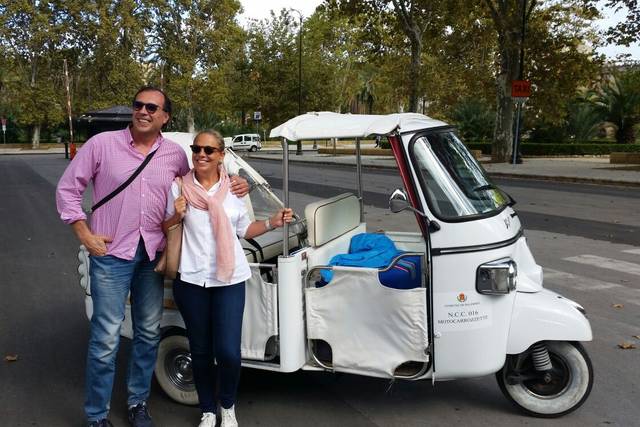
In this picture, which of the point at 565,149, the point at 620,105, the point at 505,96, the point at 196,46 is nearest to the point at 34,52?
the point at 196,46

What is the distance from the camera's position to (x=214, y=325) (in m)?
3.48

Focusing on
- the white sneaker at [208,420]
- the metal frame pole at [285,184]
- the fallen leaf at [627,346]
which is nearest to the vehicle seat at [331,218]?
the metal frame pole at [285,184]

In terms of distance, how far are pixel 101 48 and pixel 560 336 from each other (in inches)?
2346

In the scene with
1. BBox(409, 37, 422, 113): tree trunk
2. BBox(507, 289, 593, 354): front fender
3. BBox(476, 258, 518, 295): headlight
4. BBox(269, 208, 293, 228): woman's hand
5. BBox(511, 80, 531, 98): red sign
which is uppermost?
BBox(409, 37, 422, 113): tree trunk

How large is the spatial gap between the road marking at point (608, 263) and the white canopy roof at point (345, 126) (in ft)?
17.4

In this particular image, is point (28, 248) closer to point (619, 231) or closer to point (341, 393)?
point (341, 393)

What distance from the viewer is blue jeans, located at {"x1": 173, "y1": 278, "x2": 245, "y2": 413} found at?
345cm

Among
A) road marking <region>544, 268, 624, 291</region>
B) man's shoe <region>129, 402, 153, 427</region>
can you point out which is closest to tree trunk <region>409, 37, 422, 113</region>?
road marking <region>544, 268, 624, 291</region>

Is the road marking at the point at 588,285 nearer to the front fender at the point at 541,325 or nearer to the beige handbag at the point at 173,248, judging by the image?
the front fender at the point at 541,325

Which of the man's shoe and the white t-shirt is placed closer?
the white t-shirt

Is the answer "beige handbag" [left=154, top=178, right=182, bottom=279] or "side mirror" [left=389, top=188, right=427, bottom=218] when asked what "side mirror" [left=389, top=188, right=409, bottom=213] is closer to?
"side mirror" [left=389, top=188, right=427, bottom=218]

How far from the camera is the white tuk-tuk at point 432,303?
3531mm

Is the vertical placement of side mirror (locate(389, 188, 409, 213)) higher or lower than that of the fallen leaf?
higher

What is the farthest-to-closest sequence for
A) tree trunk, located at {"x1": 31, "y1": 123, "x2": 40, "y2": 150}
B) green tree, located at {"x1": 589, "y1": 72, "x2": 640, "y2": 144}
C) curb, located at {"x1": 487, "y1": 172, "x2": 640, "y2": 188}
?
tree trunk, located at {"x1": 31, "y1": 123, "x2": 40, "y2": 150} → green tree, located at {"x1": 589, "y1": 72, "x2": 640, "y2": 144} → curb, located at {"x1": 487, "y1": 172, "x2": 640, "y2": 188}
